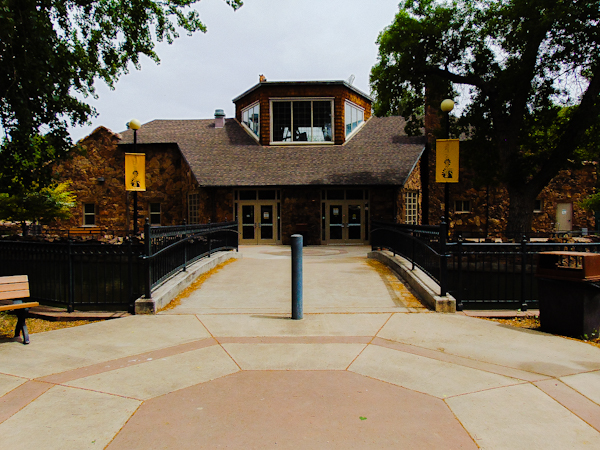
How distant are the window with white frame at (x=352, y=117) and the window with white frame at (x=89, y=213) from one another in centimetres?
1576

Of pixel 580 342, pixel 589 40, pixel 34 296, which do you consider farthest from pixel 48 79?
pixel 589 40

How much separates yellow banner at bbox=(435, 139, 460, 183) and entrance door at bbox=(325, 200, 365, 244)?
437 inches

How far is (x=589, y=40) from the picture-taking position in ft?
55.6

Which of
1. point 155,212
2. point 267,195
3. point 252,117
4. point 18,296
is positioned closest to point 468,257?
point 18,296

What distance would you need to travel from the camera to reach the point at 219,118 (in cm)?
2789

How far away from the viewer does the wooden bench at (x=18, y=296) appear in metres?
5.59

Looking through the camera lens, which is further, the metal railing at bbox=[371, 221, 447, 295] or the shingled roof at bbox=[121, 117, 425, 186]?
the shingled roof at bbox=[121, 117, 425, 186]

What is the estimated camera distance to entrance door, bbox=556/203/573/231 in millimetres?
26031

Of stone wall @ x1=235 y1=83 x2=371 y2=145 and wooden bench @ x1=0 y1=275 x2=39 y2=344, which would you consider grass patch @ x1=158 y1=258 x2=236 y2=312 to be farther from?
stone wall @ x1=235 y1=83 x2=371 y2=145

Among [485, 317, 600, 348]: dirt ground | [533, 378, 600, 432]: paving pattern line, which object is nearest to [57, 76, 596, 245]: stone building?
[485, 317, 600, 348]: dirt ground

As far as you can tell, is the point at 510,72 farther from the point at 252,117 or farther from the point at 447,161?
the point at 252,117

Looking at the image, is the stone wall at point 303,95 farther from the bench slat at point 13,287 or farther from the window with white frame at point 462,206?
the bench slat at point 13,287

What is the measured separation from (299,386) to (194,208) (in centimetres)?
2062

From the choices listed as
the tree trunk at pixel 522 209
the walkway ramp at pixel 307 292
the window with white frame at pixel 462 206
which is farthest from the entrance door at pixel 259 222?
the tree trunk at pixel 522 209
